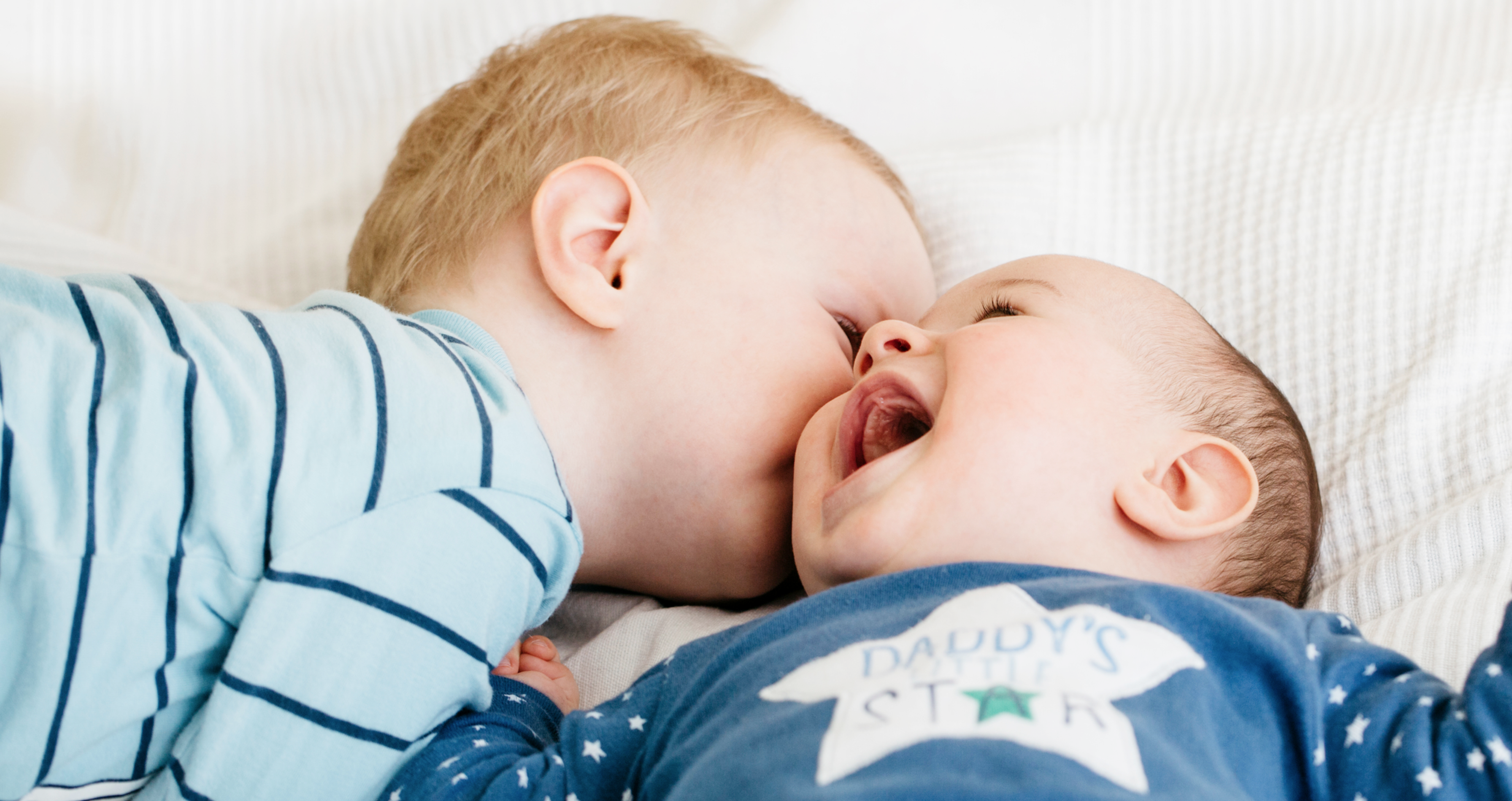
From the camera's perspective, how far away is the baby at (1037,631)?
56cm

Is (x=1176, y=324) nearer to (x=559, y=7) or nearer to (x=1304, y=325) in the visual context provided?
(x=1304, y=325)

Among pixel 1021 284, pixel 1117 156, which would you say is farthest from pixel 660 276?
pixel 1117 156

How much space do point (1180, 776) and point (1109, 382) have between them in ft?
1.09

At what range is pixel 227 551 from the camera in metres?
0.71

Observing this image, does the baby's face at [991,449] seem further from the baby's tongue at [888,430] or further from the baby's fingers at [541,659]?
the baby's fingers at [541,659]

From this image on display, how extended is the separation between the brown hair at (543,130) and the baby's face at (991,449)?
34 cm

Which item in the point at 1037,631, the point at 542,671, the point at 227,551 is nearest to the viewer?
the point at 1037,631

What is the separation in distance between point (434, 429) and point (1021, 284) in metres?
0.49

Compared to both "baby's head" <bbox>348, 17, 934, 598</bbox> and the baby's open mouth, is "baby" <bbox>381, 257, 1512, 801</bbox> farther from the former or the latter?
"baby's head" <bbox>348, 17, 934, 598</bbox>

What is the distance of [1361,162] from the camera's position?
3.78 feet

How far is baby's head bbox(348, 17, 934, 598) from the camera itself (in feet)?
3.16

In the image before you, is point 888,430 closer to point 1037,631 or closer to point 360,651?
point 1037,631

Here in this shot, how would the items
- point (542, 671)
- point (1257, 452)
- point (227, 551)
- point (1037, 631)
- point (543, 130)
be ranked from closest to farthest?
1. point (1037, 631)
2. point (227, 551)
3. point (1257, 452)
4. point (542, 671)
5. point (543, 130)

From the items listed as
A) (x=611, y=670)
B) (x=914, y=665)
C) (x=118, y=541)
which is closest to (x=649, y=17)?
(x=611, y=670)
